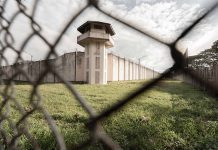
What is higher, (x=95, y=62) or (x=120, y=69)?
(x=95, y=62)

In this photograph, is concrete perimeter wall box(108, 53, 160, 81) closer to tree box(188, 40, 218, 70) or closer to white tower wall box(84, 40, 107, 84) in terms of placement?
white tower wall box(84, 40, 107, 84)

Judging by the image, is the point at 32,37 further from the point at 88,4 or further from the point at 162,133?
the point at 162,133

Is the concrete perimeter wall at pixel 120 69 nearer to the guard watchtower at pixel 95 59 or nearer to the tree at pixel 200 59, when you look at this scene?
the guard watchtower at pixel 95 59

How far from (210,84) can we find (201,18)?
0.19ft

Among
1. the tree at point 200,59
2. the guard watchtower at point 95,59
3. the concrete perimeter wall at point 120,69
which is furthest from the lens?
the concrete perimeter wall at point 120,69

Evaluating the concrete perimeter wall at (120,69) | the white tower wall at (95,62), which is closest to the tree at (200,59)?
the white tower wall at (95,62)

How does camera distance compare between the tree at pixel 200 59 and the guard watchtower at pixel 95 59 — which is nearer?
the tree at pixel 200 59

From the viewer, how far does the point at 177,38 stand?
28cm

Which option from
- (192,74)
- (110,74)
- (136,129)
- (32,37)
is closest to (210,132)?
(136,129)

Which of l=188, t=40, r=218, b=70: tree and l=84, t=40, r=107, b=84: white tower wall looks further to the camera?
l=84, t=40, r=107, b=84: white tower wall

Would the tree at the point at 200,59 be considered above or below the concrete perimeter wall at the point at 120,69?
below

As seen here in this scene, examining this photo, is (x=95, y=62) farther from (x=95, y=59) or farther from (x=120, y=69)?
(x=120, y=69)

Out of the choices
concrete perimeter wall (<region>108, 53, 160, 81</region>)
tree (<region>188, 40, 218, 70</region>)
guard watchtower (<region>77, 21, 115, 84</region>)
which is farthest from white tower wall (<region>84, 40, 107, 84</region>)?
tree (<region>188, 40, 218, 70</region>)

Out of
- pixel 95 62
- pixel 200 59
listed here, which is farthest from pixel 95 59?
pixel 200 59
